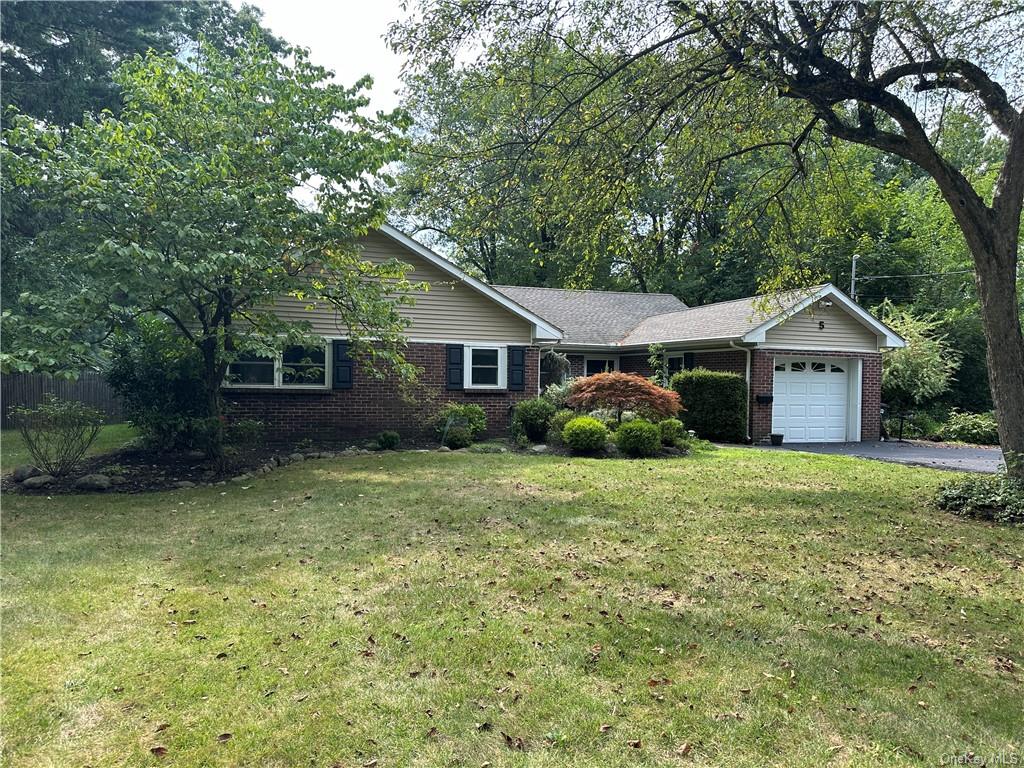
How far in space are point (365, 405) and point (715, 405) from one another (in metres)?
8.58

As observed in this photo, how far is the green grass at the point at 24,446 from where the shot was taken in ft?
36.5

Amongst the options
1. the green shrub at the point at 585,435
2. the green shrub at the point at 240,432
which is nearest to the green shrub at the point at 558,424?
the green shrub at the point at 585,435

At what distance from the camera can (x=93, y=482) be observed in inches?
353

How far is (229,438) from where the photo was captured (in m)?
11.0

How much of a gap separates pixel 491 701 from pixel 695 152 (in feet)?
32.1

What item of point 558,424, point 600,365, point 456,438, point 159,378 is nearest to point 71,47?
point 159,378

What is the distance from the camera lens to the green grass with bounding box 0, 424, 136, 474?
11117mm

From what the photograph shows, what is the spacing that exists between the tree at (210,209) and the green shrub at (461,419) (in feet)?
11.5

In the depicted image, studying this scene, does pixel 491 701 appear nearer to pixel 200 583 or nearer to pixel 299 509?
pixel 200 583

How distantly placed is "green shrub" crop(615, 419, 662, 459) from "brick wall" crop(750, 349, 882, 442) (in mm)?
4847

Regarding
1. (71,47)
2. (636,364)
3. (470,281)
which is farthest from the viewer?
A: (636,364)

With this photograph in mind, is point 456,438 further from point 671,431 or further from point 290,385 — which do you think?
point 671,431

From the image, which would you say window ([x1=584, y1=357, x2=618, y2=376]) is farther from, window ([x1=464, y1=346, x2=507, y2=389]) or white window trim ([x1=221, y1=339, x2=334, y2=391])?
white window trim ([x1=221, y1=339, x2=334, y2=391])

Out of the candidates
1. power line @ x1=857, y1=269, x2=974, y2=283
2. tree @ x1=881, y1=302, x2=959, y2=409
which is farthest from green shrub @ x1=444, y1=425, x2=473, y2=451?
power line @ x1=857, y1=269, x2=974, y2=283
